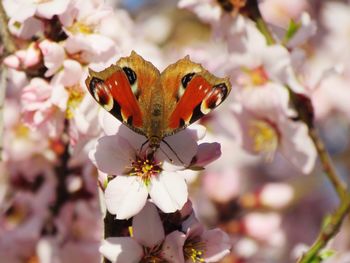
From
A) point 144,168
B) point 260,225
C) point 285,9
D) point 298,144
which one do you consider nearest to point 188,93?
point 144,168

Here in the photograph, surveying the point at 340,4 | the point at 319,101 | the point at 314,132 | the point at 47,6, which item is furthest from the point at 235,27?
the point at 340,4

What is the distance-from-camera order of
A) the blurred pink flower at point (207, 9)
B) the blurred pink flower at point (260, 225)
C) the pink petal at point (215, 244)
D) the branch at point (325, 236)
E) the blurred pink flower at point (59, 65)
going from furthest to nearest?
1. the blurred pink flower at point (260, 225)
2. the blurred pink flower at point (207, 9)
3. the blurred pink flower at point (59, 65)
4. the branch at point (325, 236)
5. the pink petal at point (215, 244)

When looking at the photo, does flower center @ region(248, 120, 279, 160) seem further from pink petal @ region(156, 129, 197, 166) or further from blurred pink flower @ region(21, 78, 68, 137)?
pink petal @ region(156, 129, 197, 166)

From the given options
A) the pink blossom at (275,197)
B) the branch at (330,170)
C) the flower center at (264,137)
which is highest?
the branch at (330,170)

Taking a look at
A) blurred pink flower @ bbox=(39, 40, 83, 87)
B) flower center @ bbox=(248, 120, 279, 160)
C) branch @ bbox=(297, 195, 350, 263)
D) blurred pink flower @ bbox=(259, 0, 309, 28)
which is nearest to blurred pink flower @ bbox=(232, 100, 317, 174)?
flower center @ bbox=(248, 120, 279, 160)

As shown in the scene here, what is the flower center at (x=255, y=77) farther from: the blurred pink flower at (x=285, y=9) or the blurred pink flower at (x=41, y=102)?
the blurred pink flower at (x=285, y=9)

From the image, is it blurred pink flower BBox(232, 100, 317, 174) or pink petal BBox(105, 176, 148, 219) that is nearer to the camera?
pink petal BBox(105, 176, 148, 219)

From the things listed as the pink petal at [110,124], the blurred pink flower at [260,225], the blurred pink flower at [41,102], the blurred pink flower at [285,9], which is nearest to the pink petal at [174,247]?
the pink petal at [110,124]

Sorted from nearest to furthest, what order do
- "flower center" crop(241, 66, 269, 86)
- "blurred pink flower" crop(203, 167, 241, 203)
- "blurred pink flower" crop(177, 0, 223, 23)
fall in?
"blurred pink flower" crop(177, 0, 223, 23) → "flower center" crop(241, 66, 269, 86) → "blurred pink flower" crop(203, 167, 241, 203)
